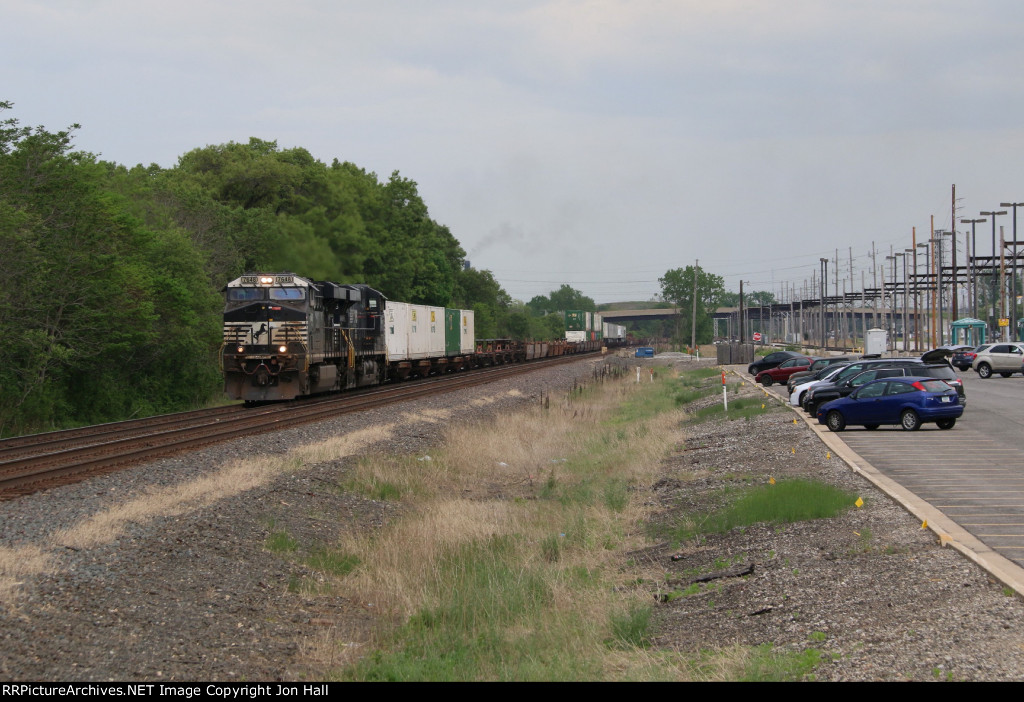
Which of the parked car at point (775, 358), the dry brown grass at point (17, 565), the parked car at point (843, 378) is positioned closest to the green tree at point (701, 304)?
the parked car at point (775, 358)

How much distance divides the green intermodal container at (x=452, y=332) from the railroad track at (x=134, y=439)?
17302mm

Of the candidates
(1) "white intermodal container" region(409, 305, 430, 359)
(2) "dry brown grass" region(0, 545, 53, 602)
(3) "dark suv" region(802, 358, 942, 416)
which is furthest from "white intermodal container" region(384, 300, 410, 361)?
(2) "dry brown grass" region(0, 545, 53, 602)

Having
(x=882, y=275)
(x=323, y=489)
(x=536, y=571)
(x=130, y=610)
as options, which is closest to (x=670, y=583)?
(x=536, y=571)

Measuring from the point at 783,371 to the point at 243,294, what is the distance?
2925 cm

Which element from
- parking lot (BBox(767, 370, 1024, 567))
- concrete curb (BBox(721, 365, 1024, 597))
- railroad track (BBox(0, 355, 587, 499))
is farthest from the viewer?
railroad track (BBox(0, 355, 587, 499))

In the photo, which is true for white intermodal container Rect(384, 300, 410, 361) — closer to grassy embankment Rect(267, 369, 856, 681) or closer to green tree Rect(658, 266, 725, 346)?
grassy embankment Rect(267, 369, 856, 681)

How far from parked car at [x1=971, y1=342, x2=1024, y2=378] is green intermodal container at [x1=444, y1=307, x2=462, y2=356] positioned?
2753cm

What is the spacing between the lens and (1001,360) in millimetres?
47781

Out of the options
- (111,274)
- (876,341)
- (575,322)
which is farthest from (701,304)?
(111,274)

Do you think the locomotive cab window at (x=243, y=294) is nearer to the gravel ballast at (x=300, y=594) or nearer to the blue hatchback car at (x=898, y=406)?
the gravel ballast at (x=300, y=594)

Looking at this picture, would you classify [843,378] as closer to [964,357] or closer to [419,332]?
[419,332]

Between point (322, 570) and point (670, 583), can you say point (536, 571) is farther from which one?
point (322, 570)

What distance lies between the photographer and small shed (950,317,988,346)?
65188 millimetres

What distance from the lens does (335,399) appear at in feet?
108
